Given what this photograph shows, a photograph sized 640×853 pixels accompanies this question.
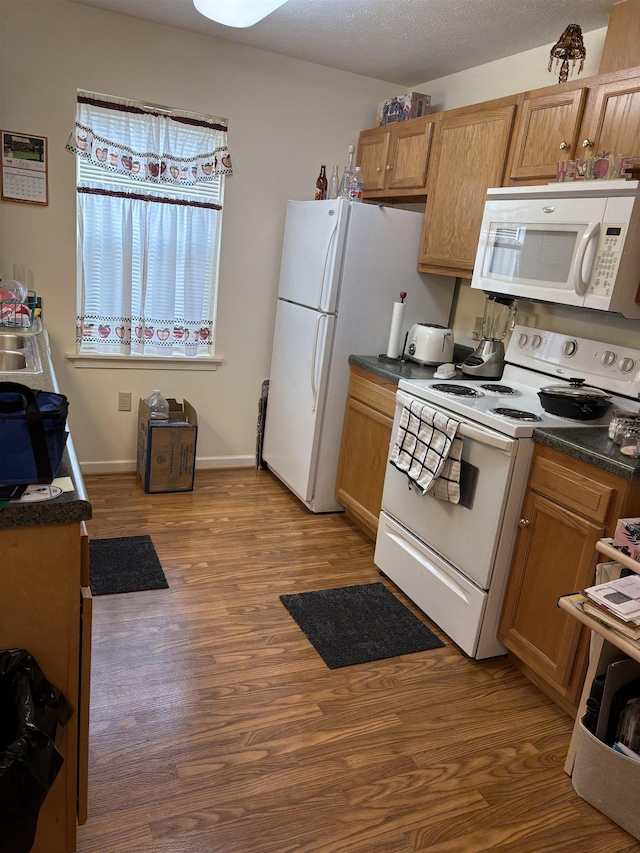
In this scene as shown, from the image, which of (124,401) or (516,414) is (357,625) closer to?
(516,414)

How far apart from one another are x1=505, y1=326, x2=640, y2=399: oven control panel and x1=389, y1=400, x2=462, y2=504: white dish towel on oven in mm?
651

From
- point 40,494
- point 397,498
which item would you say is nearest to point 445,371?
point 397,498

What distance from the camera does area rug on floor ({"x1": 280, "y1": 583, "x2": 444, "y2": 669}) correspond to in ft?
8.03

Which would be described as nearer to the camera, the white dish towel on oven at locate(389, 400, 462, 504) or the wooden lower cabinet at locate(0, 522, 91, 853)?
the wooden lower cabinet at locate(0, 522, 91, 853)

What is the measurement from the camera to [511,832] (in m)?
1.73

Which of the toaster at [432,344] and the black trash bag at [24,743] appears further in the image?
the toaster at [432,344]

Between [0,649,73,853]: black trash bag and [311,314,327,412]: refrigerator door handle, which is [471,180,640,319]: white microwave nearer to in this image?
[311,314,327,412]: refrigerator door handle

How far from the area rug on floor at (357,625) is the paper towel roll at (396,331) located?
123 centimetres

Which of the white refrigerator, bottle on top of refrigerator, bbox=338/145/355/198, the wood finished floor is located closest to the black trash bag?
the wood finished floor

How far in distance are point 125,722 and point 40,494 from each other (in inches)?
40.2

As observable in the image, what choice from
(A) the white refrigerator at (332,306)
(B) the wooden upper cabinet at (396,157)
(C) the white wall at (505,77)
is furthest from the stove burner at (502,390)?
(C) the white wall at (505,77)

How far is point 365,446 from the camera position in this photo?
131 inches

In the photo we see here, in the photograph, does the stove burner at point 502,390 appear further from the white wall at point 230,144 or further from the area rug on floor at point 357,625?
the white wall at point 230,144

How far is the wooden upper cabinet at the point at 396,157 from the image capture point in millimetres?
3324
